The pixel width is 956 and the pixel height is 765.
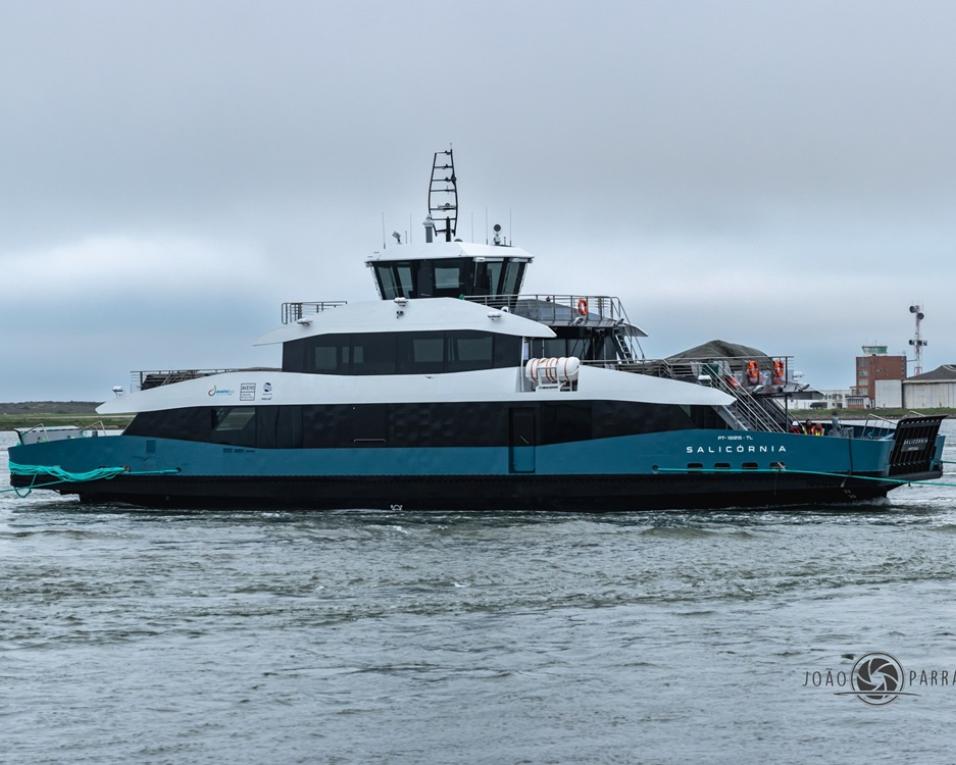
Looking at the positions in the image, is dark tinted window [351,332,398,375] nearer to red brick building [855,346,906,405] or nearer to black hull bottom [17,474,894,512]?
black hull bottom [17,474,894,512]

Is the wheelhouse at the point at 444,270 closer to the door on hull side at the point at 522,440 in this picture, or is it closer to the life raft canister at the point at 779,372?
the door on hull side at the point at 522,440

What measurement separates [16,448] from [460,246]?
1167 centimetres

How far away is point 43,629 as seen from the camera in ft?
52.6

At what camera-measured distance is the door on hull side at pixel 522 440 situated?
28297mm

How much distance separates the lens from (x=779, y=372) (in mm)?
29078

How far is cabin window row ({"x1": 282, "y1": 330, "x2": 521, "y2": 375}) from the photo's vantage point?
2881 centimetres

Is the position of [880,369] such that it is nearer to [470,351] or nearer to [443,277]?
[443,277]

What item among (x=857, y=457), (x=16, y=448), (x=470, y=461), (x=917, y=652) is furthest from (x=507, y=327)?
(x=917, y=652)

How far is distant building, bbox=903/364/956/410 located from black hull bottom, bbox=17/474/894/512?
112 meters

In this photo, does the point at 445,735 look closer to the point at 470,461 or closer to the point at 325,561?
the point at 325,561

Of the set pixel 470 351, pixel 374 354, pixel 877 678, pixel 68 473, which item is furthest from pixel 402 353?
pixel 877 678

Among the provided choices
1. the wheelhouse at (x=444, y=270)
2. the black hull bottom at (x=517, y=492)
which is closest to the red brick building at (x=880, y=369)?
the wheelhouse at (x=444, y=270)

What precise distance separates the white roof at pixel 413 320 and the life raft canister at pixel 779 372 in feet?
15.6

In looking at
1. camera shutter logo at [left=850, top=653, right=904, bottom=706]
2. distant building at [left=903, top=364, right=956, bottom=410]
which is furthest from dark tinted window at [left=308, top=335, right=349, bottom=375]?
distant building at [left=903, top=364, right=956, bottom=410]
